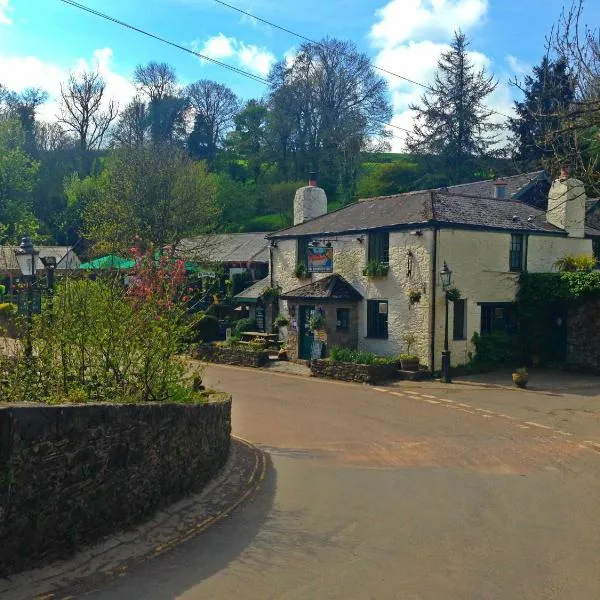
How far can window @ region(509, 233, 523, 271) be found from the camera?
24.5 meters

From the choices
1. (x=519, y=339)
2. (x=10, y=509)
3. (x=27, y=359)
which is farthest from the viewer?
(x=519, y=339)

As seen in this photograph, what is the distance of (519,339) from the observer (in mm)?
24500

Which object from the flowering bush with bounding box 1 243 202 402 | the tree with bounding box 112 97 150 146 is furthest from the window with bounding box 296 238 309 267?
the tree with bounding box 112 97 150 146

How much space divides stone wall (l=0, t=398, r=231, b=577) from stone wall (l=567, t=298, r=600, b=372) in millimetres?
18635

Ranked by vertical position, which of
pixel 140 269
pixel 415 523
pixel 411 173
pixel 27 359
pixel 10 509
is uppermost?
pixel 411 173

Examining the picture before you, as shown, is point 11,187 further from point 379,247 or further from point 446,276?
point 446,276

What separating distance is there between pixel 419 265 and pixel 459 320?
253 centimetres

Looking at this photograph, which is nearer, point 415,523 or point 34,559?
point 34,559

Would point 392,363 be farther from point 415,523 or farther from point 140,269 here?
point 415,523

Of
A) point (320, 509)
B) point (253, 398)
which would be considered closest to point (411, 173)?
point (253, 398)

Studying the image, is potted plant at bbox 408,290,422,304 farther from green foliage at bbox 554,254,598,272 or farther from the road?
the road

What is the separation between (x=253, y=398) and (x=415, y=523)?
10.6 metres

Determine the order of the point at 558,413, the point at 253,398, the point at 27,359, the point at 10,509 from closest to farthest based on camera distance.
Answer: the point at 10,509 < the point at 27,359 < the point at 558,413 < the point at 253,398

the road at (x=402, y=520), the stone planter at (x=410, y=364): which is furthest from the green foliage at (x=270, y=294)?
the road at (x=402, y=520)
